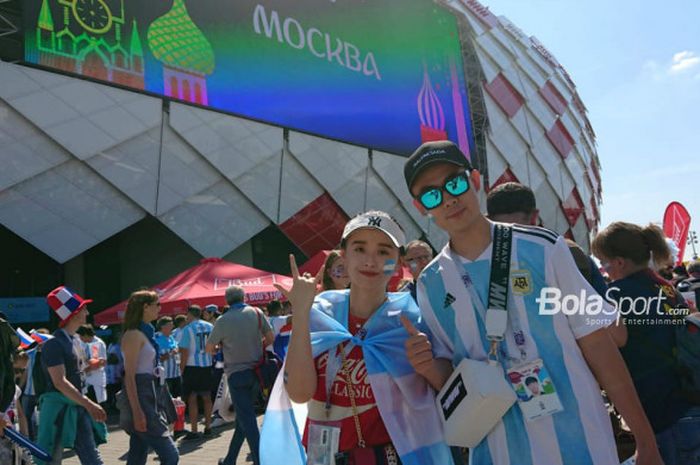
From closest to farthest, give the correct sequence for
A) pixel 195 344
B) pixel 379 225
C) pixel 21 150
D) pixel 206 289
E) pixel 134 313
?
pixel 379 225
pixel 134 313
pixel 195 344
pixel 206 289
pixel 21 150

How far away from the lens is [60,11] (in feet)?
43.8

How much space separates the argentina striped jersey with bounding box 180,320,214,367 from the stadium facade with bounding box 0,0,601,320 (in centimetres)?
684

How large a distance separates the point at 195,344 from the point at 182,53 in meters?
10.2

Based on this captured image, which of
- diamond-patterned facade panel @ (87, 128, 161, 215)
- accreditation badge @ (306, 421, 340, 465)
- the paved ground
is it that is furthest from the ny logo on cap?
diamond-patterned facade panel @ (87, 128, 161, 215)

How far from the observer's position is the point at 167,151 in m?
16.2

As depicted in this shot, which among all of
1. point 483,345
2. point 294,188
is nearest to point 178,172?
point 294,188

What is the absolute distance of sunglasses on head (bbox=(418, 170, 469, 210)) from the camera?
1896 millimetres

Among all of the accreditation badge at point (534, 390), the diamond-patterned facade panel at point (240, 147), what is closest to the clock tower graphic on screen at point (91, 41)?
the diamond-patterned facade panel at point (240, 147)

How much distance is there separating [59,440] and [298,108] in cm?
1567

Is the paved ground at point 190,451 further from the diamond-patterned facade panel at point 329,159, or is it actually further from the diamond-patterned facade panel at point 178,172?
the diamond-patterned facade panel at point 329,159

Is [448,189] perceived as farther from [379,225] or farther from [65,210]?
[65,210]

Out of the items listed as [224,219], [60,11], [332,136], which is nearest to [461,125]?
[332,136]

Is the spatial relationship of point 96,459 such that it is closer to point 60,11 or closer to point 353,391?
point 353,391

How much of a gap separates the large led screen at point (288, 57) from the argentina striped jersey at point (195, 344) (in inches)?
338
